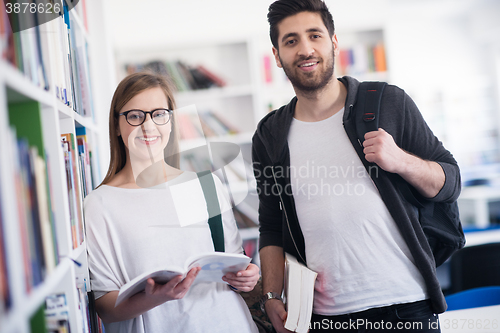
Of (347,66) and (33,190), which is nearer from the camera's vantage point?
(33,190)

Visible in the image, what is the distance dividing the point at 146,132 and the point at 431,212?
934 millimetres

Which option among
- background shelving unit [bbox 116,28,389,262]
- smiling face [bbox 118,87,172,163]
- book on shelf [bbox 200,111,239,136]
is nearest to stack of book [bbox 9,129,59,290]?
smiling face [bbox 118,87,172,163]

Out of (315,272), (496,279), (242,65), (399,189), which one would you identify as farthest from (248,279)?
(242,65)

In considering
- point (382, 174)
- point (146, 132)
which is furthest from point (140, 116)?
point (382, 174)

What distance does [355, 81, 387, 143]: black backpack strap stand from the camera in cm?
121

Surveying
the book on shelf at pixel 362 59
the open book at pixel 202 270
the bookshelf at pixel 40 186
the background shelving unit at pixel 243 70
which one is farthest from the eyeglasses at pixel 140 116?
the book on shelf at pixel 362 59

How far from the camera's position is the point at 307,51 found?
1.29m

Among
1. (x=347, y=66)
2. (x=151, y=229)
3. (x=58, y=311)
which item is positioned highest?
(x=347, y=66)

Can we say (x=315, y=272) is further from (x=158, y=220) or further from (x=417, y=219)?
(x=158, y=220)

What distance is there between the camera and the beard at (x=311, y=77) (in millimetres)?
1298

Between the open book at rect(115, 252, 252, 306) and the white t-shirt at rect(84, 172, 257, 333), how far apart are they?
63 millimetres

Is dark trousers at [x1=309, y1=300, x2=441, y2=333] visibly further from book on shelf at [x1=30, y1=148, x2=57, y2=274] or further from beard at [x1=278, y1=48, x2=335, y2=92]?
book on shelf at [x1=30, y1=148, x2=57, y2=274]

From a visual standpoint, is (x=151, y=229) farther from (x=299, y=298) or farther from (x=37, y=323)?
(x=299, y=298)

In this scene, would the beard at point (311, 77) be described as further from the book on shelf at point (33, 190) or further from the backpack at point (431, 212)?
the book on shelf at point (33, 190)
